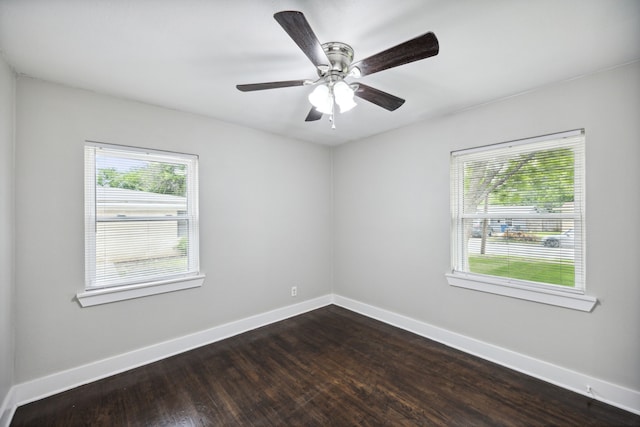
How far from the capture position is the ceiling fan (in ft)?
4.08

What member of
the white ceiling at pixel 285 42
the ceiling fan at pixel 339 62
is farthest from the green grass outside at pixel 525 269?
the ceiling fan at pixel 339 62

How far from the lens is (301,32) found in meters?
1.24

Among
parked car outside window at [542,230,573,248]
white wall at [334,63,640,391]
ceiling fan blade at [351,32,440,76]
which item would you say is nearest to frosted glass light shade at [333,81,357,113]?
ceiling fan blade at [351,32,440,76]

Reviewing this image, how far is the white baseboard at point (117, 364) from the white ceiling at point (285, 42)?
229 cm

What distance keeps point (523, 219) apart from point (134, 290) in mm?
3529

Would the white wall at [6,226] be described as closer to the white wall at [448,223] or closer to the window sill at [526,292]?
the white wall at [448,223]

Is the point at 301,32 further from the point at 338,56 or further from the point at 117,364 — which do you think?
the point at 117,364

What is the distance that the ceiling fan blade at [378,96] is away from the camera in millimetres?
1794

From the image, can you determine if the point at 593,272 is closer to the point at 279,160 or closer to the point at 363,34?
the point at 363,34

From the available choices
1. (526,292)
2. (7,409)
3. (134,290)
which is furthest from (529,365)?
(7,409)

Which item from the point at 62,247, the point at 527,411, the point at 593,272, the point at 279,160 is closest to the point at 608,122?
the point at 593,272

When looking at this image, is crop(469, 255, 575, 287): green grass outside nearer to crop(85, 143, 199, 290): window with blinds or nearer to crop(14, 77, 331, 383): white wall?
crop(14, 77, 331, 383): white wall

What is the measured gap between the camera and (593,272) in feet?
6.72

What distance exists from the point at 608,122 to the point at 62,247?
14.0 ft
